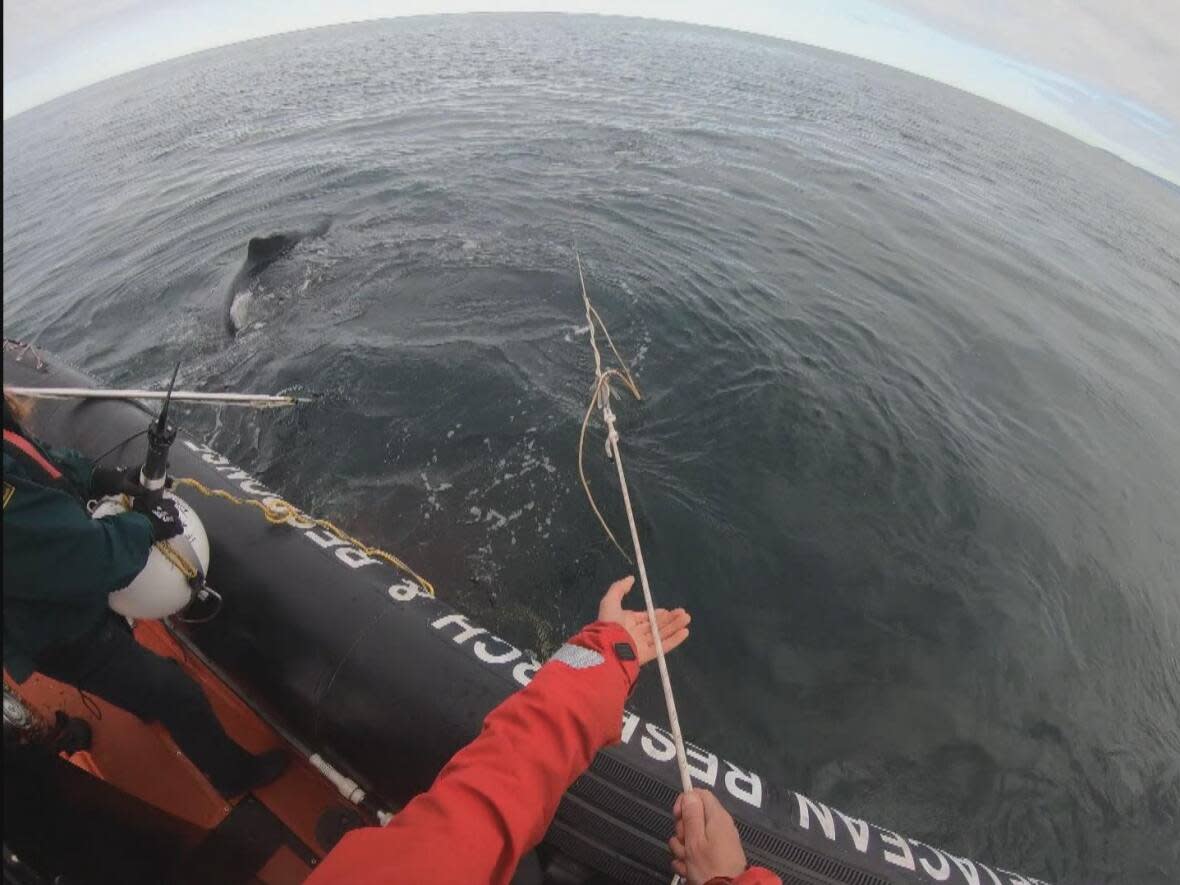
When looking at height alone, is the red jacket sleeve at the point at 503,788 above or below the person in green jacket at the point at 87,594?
above

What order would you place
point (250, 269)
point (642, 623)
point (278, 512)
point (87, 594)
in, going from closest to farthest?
1. point (87, 594)
2. point (642, 623)
3. point (278, 512)
4. point (250, 269)

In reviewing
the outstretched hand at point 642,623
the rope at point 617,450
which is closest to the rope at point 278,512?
the rope at point 617,450

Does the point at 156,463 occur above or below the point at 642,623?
below

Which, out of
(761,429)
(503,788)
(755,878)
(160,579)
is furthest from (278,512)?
(761,429)

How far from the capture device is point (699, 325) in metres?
9.20

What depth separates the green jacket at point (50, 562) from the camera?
221cm

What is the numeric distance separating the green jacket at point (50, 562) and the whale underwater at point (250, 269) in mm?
7609

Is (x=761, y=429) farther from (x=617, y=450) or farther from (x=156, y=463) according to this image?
(x=156, y=463)

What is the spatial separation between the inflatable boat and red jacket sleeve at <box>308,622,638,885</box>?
132 cm

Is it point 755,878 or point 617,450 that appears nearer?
point 755,878

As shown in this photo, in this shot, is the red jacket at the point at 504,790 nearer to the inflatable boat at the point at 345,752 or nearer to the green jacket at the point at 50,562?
the inflatable boat at the point at 345,752

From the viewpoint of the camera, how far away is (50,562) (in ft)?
7.51

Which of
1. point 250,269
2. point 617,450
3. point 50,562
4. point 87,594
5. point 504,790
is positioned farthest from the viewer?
point 250,269

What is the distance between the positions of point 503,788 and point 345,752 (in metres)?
2.18
